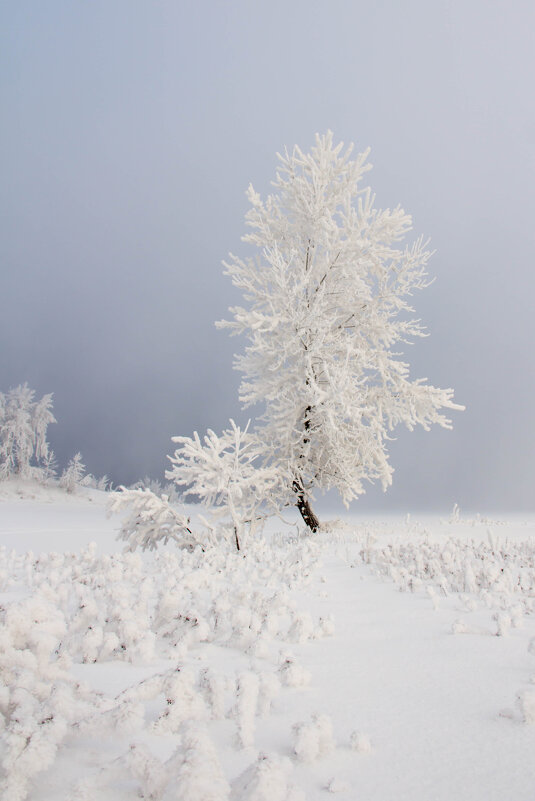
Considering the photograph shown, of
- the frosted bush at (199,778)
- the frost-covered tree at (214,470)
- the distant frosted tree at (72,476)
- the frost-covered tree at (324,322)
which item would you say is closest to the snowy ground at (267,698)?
the frosted bush at (199,778)

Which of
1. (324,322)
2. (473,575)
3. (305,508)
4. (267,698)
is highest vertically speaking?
(324,322)

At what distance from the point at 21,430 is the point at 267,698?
38.2 m

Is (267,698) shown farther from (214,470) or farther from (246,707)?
(214,470)

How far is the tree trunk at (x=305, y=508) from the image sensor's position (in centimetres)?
1309

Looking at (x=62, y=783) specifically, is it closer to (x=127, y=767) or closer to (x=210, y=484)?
(x=127, y=767)

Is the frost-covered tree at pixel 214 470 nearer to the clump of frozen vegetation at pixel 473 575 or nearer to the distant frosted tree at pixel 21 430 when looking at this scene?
the clump of frozen vegetation at pixel 473 575

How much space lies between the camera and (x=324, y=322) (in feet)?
40.2

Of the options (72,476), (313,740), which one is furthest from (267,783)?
(72,476)

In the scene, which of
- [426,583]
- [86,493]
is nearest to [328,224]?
[426,583]

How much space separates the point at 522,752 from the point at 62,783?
137 centimetres

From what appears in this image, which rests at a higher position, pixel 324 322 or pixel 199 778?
pixel 324 322

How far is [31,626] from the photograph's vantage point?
7.18 feet

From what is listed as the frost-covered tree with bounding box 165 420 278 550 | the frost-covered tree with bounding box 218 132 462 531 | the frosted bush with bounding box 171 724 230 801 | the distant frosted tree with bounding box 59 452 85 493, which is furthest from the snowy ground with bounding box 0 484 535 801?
the distant frosted tree with bounding box 59 452 85 493

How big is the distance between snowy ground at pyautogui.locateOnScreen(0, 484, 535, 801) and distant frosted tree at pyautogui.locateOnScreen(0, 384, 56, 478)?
114 ft
